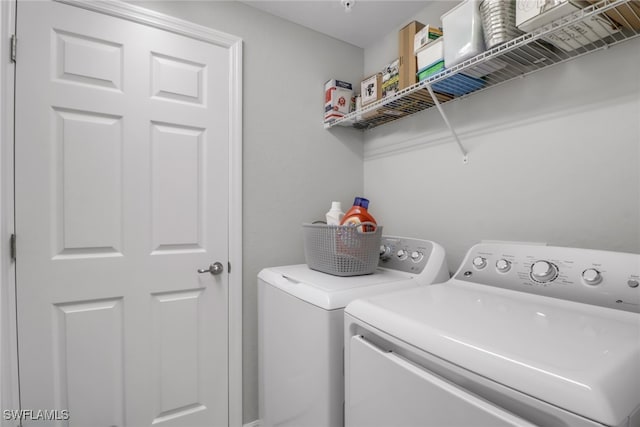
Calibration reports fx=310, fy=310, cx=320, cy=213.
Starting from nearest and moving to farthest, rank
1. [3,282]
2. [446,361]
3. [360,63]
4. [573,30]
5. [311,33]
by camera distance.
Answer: [446,361] → [573,30] → [3,282] → [311,33] → [360,63]

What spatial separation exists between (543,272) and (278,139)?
1466mm

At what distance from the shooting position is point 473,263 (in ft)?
4.08

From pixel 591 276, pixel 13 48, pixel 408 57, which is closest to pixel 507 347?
pixel 591 276

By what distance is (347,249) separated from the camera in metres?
1.36

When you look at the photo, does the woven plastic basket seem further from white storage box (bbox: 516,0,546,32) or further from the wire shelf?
white storage box (bbox: 516,0,546,32)

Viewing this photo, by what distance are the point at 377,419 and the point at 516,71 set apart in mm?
1455

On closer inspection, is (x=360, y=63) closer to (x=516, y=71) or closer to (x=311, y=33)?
(x=311, y=33)

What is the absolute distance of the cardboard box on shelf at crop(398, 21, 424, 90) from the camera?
152 cm

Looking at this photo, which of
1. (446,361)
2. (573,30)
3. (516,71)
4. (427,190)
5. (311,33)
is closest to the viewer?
(446,361)

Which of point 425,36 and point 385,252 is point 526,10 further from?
point 385,252

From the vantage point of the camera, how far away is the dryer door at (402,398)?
2.06 ft

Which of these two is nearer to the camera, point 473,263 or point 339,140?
point 473,263

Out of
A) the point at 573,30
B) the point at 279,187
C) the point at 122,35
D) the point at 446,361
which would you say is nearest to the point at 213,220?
the point at 279,187

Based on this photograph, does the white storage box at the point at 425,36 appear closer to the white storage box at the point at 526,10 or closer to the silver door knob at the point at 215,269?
the white storage box at the point at 526,10
